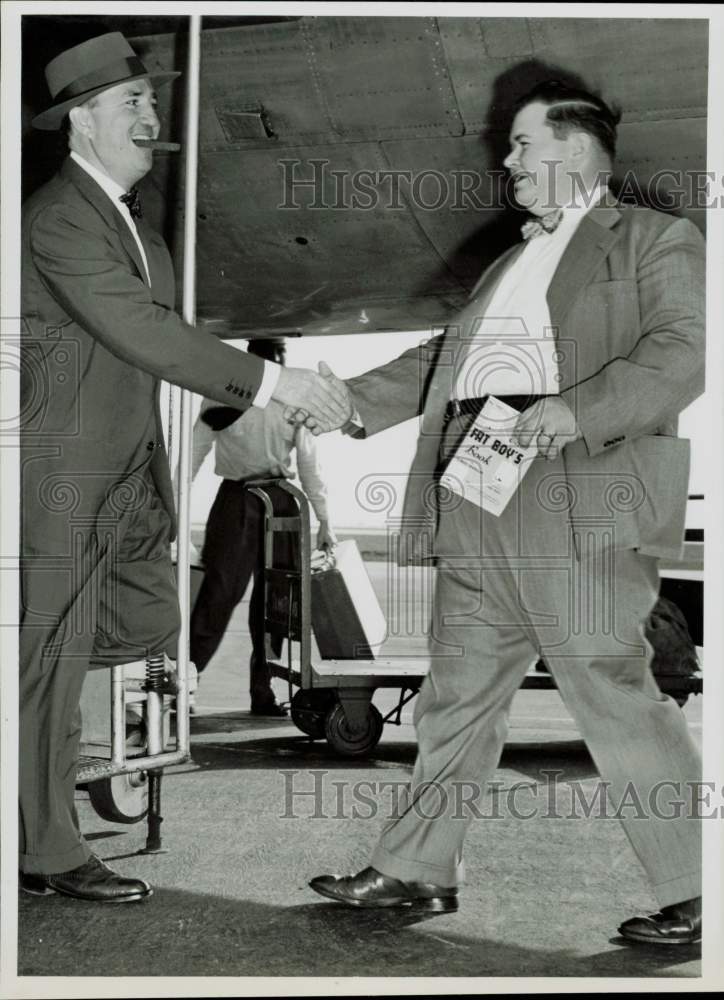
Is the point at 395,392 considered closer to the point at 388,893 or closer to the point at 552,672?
the point at 552,672

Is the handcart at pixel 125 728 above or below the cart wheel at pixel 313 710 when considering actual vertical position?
above

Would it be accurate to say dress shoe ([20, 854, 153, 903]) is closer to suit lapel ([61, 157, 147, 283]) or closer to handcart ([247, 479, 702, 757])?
handcart ([247, 479, 702, 757])

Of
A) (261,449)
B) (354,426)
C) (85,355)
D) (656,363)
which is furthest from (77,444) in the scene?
(656,363)

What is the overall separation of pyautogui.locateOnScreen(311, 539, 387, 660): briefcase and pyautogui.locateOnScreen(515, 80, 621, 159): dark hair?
5.14ft

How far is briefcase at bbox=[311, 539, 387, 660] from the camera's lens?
3.63 m

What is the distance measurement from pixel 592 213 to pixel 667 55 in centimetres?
51

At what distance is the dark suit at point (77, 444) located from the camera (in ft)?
7.92

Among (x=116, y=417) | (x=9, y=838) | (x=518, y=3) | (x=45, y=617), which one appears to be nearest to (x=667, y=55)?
(x=518, y=3)

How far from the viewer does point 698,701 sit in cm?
551

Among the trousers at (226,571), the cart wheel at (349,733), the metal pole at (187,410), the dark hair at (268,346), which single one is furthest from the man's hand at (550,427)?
the trousers at (226,571)

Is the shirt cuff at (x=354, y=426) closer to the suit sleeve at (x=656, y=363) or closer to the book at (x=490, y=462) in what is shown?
the book at (x=490, y=462)

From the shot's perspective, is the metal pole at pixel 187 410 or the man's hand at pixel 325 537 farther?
the man's hand at pixel 325 537

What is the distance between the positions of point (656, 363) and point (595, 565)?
1.49ft

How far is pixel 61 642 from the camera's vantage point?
2.42m
